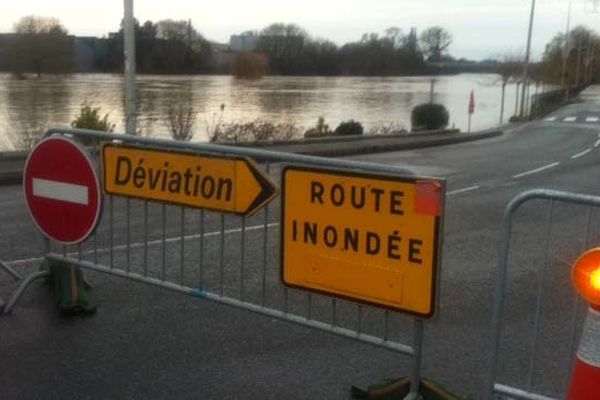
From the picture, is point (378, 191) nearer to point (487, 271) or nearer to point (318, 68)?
point (487, 271)

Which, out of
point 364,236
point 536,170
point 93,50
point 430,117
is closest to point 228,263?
point 364,236

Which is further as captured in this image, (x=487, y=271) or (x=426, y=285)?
(x=487, y=271)

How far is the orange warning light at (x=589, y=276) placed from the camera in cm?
338

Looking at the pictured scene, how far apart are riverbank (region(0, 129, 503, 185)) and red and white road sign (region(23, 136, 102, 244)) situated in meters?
7.87

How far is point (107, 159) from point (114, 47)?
2059 centimetres

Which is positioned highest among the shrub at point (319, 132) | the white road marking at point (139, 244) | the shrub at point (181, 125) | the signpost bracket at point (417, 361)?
the signpost bracket at point (417, 361)

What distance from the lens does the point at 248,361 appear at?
17.2 feet

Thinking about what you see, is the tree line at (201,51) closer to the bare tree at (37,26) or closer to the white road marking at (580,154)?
the bare tree at (37,26)

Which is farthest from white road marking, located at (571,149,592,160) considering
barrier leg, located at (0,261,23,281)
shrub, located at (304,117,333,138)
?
barrier leg, located at (0,261,23,281)

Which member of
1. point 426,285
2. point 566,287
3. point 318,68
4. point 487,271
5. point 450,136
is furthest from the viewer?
point 318,68

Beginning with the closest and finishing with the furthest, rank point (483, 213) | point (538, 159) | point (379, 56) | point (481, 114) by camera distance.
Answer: point (483, 213), point (538, 159), point (481, 114), point (379, 56)

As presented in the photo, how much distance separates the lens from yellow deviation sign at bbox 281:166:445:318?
4.30 meters

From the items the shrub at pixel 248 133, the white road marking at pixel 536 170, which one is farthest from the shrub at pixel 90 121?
the white road marking at pixel 536 170

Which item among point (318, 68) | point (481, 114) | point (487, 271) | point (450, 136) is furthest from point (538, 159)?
point (318, 68)
